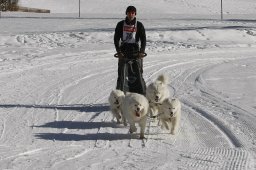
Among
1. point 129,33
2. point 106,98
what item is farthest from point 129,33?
point 106,98

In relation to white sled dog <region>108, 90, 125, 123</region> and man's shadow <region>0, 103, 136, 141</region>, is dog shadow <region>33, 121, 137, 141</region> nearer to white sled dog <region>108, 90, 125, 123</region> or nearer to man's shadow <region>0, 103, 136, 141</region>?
man's shadow <region>0, 103, 136, 141</region>

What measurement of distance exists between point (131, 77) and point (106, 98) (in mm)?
1473

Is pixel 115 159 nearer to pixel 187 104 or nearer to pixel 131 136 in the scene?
pixel 131 136

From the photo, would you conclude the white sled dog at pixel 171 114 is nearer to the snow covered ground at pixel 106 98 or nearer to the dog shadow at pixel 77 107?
the snow covered ground at pixel 106 98

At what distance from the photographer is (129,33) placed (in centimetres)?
951

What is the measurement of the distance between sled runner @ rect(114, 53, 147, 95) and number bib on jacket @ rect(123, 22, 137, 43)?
336 millimetres

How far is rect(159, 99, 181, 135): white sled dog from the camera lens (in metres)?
8.00

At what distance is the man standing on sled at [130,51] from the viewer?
31.0 ft

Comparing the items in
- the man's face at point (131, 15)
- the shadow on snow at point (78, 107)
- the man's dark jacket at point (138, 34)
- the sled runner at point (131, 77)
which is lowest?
the shadow on snow at point (78, 107)

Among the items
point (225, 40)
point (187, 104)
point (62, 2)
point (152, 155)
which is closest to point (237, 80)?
point (187, 104)

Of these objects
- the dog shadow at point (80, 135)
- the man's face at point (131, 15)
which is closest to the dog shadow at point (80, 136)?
the dog shadow at point (80, 135)

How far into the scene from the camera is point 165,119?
8250mm

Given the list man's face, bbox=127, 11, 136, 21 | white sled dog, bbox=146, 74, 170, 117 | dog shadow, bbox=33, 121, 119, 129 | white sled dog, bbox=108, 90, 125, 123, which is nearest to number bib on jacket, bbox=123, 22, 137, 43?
man's face, bbox=127, 11, 136, 21

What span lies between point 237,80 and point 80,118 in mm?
5642
